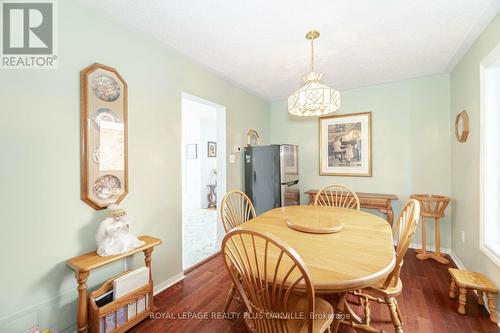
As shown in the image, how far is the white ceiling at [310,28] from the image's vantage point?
1.61m

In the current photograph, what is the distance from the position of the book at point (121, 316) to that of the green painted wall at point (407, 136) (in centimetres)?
323

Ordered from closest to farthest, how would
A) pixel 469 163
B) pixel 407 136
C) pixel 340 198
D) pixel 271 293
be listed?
pixel 271 293 < pixel 469 163 < pixel 340 198 < pixel 407 136

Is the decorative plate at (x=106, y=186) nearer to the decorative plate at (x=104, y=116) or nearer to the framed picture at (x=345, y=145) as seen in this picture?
the decorative plate at (x=104, y=116)

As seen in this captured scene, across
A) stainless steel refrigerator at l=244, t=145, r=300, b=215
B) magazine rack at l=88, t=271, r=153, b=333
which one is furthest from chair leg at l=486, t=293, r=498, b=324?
magazine rack at l=88, t=271, r=153, b=333

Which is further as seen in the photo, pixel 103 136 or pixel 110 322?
pixel 103 136

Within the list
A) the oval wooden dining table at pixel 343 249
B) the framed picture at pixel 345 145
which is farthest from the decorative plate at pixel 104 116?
the framed picture at pixel 345 145

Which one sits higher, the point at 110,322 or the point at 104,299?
the point at 104,299

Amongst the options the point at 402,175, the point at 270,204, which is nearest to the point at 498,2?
the point at 402,175

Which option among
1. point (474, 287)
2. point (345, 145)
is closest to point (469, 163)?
point (474, 287)

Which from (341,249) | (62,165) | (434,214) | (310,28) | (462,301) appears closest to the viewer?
(341,249)

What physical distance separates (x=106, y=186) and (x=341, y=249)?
1754 mm

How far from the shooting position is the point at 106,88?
5.56 feet

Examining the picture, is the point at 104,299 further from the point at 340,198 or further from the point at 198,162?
the point at 198,162

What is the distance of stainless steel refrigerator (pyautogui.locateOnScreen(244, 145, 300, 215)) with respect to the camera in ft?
10.4
